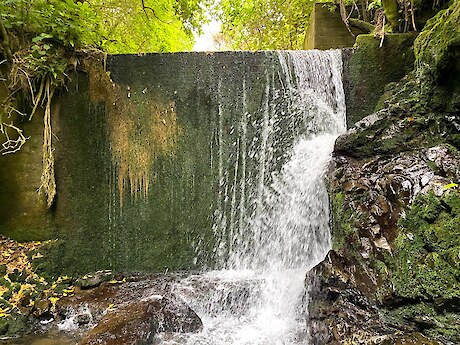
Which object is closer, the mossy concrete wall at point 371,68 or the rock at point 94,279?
the rock at point 94,279

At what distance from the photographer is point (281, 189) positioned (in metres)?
4.73

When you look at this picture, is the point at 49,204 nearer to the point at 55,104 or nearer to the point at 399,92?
the point at 55,104

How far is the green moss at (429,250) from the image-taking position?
2254 mm

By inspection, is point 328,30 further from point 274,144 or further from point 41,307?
point 41,307

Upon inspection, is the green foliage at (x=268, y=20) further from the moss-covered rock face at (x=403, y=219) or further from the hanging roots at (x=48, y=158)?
the hanging roots at (x=48, y=158)

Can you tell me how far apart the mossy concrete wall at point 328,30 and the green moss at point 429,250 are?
4.02m

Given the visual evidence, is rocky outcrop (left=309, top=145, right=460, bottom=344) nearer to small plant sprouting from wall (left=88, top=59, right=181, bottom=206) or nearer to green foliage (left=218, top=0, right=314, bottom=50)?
small plant sprouting from wall (left=88, top=59, right=181, bottom=206)

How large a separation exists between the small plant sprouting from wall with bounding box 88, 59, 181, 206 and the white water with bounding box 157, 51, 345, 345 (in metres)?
0.77

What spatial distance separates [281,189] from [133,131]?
2.11 metres

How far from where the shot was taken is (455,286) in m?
2.19

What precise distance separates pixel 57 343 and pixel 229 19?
28.6 feet

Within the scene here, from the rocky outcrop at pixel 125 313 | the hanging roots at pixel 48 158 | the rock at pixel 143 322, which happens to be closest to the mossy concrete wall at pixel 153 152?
the hanging roots at pixel 48 158

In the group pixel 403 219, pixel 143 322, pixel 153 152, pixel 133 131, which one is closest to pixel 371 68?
pixel 403 219

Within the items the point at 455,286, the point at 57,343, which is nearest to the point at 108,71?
the point at 57,343
